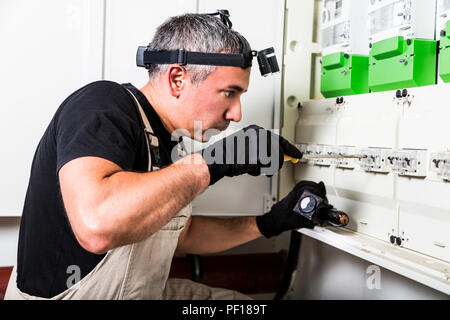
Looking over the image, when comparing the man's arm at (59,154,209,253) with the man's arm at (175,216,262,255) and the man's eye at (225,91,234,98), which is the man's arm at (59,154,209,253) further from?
the man's arm at (175,216,262,255)

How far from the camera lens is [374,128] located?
1301 millimetres

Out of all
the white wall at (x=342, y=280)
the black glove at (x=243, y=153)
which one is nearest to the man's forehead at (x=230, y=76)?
the black glove at (x=243, y=153)

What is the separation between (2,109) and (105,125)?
2.30ft

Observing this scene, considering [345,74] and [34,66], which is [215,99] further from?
[34,66]

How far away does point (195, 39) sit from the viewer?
47.9 inches

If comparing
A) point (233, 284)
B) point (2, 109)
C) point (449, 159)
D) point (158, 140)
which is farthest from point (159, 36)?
point (233, 284)

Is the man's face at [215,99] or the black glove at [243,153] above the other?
the man's face at [215,99]

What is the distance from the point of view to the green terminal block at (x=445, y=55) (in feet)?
3.64

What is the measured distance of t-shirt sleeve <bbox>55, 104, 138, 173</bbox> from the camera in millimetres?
923

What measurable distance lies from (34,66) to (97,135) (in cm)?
70

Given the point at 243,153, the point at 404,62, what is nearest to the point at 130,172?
the point at 243,153

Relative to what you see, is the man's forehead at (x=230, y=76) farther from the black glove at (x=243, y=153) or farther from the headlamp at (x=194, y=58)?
the black glove at (x=243, y=153)

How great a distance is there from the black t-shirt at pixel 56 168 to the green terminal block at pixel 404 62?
697mm

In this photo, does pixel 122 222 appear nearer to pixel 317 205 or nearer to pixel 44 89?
pixel 317 205
